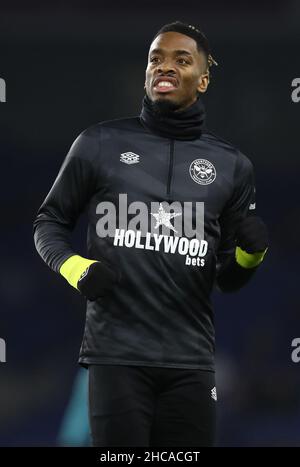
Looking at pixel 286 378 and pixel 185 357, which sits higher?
pixel 185 357

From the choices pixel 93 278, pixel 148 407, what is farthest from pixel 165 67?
pixel 148 407

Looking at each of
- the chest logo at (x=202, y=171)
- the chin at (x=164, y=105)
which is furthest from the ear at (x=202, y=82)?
the chest logo at (x=202, y=171)

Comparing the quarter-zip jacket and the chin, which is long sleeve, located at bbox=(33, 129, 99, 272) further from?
the chin

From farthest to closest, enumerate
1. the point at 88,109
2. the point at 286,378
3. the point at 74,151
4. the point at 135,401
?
the point at 88,109
the point at 286,378
the point at 74,151
the point at 135,401

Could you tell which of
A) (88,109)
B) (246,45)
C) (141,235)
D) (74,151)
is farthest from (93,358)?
(246,45)

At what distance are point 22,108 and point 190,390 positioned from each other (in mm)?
6104

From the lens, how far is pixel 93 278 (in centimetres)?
272

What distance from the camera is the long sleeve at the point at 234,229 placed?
3146mm

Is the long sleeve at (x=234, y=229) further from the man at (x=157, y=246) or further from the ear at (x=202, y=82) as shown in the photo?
the ear at (x=202, y=82)

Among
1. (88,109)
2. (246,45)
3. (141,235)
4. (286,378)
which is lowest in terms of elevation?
(286,378)

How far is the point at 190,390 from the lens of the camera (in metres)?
2.81

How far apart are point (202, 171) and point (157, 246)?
0.36 metres

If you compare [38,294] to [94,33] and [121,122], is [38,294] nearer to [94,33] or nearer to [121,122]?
[94,33]
